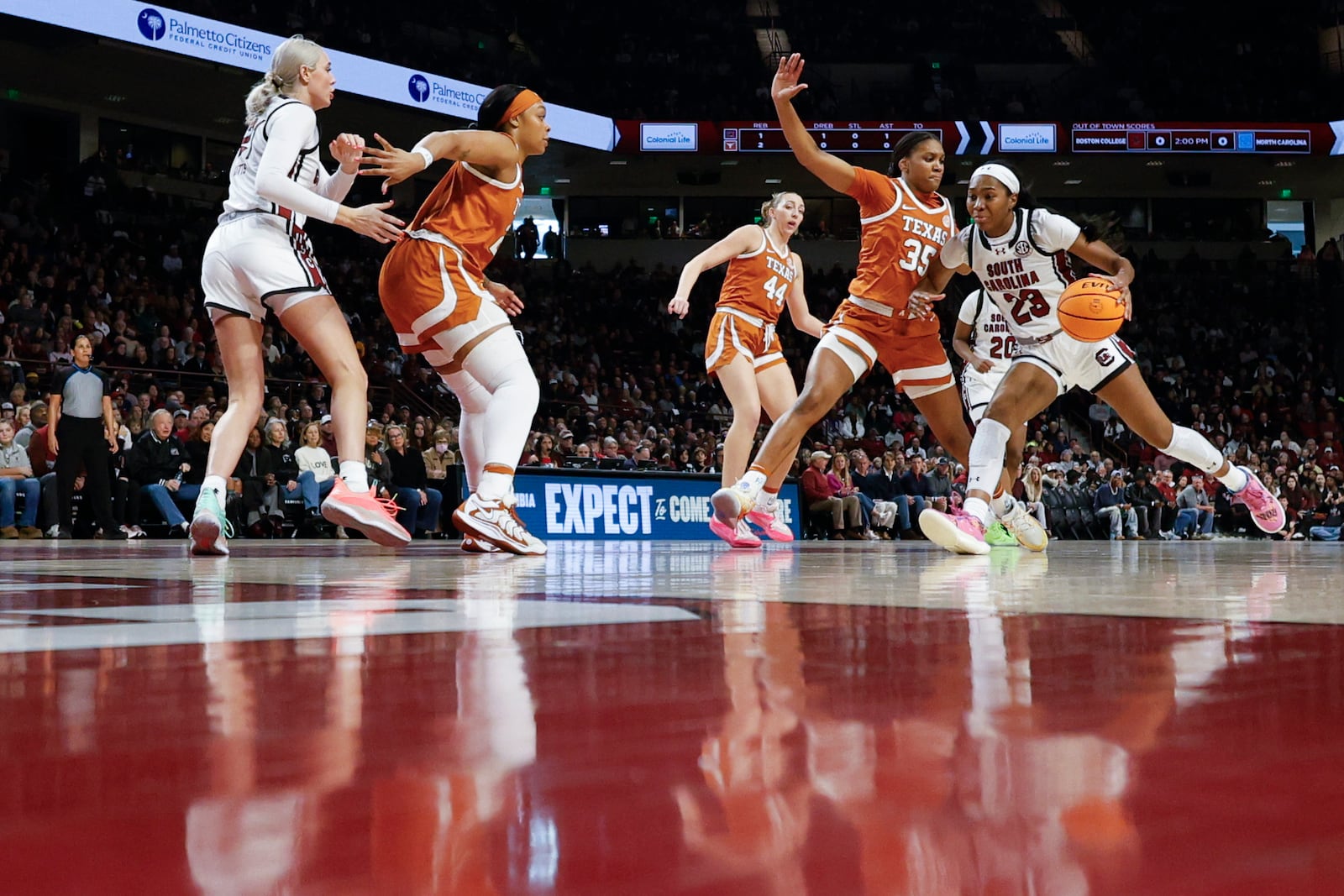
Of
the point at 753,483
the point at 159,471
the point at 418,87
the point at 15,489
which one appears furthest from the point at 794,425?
the point at 418,87

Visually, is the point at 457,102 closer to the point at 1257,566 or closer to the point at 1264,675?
the point at 1257,566

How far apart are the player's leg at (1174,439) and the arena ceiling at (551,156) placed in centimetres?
1439

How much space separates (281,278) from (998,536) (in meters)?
3.34

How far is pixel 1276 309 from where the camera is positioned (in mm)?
23531

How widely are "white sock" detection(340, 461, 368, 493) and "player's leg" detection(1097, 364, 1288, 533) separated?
2.69 meters

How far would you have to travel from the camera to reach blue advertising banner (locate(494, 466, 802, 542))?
816 cm

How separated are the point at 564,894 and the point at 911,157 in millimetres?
5200

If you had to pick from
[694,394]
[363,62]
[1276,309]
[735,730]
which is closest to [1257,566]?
[735,730]

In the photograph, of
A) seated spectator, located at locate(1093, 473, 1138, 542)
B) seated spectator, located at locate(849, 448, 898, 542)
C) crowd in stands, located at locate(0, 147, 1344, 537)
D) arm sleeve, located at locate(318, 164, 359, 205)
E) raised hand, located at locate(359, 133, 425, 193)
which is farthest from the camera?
seated spectator, located at locate(1093, 473, 1138, 542)

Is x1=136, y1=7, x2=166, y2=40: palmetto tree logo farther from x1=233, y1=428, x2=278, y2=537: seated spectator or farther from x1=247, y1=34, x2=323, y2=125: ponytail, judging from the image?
x1=247, y1=34, x2=323, y2=125: ponytail

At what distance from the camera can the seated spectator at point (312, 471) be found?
29.7 feet

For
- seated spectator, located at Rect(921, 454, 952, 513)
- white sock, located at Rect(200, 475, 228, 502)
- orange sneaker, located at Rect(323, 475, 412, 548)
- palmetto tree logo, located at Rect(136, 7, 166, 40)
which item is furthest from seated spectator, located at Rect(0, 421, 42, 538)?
palmetto tree logo, located at Rect(136, 7, 166, 40)

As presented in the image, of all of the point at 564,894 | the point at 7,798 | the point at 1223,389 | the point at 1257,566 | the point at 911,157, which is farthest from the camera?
the point at 1223,389

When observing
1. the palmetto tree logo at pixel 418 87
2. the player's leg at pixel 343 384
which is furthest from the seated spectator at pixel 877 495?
the palmetto tree logo at pixel 418 87
